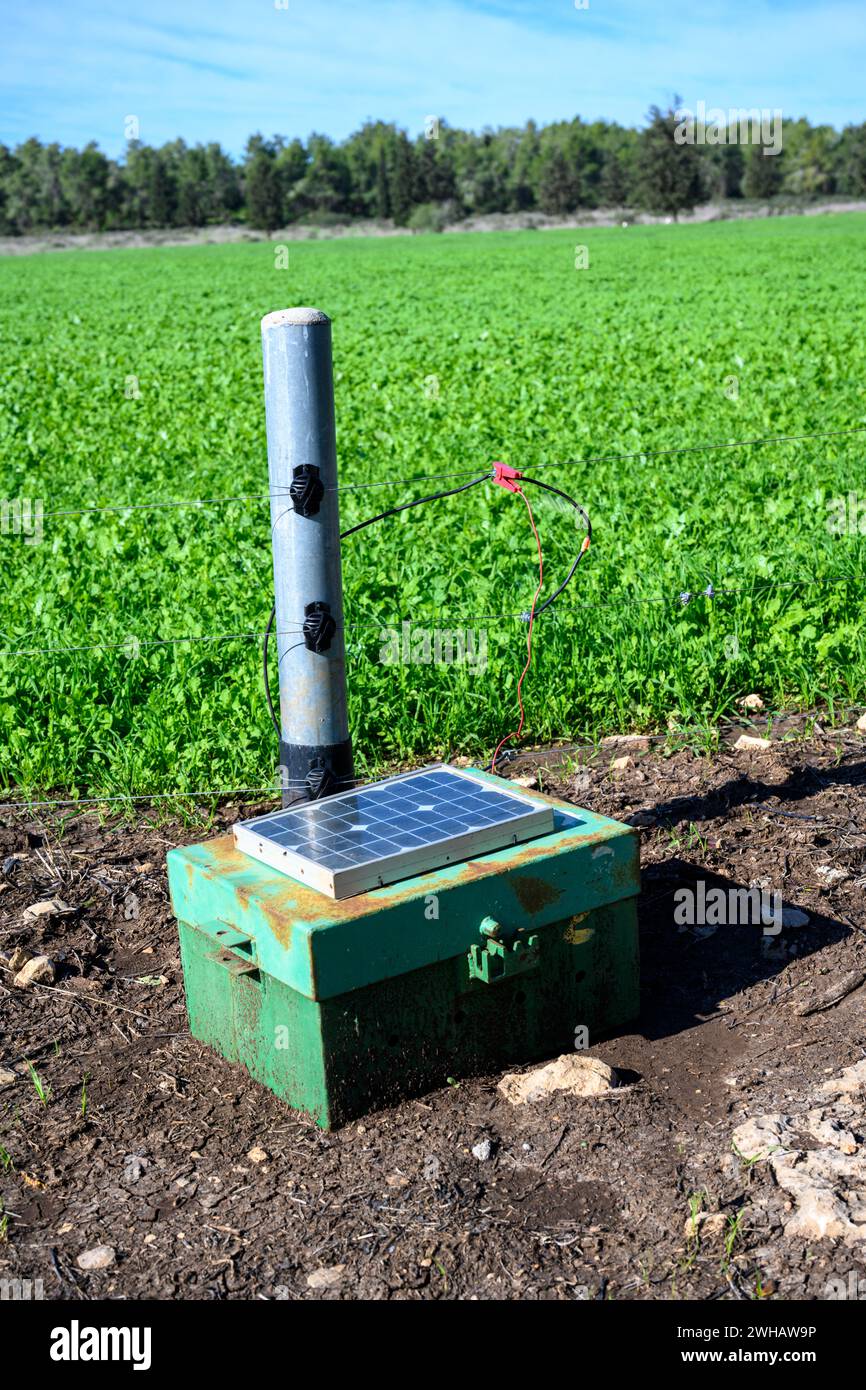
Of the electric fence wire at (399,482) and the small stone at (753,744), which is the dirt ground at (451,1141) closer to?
the small stone at (753,744)

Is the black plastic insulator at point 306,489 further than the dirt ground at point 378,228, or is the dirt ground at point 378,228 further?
the dirt ground at point 378,228

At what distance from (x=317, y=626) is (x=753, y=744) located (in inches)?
89.5

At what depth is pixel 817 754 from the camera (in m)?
5.09

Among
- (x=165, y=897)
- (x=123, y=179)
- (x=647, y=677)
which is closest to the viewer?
(x=165, y=897)

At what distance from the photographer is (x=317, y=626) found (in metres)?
3.55

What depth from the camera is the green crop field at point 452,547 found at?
541 centimetres

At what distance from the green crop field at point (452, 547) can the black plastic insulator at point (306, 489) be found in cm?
180

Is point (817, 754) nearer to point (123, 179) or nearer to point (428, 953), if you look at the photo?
point (428, 953)

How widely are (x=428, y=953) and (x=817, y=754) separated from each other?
2525 millimetres
